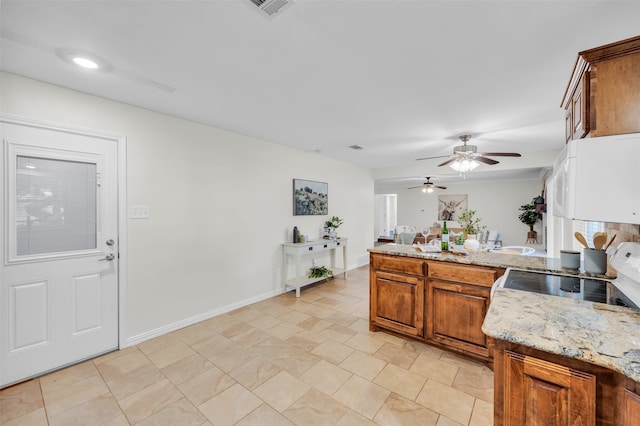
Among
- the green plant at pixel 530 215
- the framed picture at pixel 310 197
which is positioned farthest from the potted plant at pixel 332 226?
the green plant at pixel 530 215

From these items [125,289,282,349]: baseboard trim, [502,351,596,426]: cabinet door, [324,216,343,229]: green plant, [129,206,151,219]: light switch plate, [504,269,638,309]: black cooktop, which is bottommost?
[125,289,282,349]: baseboard trim

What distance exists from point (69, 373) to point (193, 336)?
3.24 feet

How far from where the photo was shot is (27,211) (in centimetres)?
217

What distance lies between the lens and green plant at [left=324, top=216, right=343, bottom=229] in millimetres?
5234

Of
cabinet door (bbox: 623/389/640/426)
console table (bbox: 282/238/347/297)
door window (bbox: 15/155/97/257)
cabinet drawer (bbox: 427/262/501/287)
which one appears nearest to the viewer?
cabinet door (bbox: 623/389/640/426)

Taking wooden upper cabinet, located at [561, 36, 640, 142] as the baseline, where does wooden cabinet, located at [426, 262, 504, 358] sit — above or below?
below

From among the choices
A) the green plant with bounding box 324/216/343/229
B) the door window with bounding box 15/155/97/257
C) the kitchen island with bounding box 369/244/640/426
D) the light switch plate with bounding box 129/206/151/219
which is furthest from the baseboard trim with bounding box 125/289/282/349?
the kitchen island with bounding box 369/244/640/426

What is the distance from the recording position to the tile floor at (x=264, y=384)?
1.80 m

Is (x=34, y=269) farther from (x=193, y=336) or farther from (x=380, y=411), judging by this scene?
(x=380, y=411)

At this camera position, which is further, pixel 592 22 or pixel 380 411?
pixel 380 411

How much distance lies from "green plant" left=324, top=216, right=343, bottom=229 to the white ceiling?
2418 mm

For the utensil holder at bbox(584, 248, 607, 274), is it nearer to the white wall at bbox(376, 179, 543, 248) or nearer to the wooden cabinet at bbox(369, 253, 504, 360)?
the wooden cabinet at bbox(369, 253, 504, 360)

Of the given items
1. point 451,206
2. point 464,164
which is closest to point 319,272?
point 464,164

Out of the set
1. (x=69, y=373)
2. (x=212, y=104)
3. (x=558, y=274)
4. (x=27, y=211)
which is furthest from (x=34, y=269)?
(x=558, y=274)
